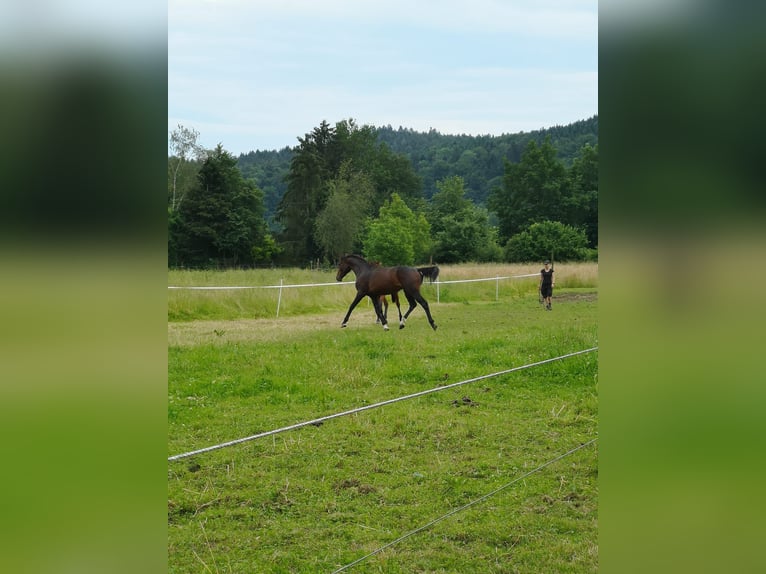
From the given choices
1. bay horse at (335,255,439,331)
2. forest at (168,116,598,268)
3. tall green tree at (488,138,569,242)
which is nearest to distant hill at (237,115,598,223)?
forest at (168,116,598,268)

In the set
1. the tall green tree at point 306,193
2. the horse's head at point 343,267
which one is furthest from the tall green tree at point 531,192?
the horse's head at point 343,267

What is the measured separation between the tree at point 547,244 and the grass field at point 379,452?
9426mm

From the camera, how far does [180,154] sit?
18.5 meters

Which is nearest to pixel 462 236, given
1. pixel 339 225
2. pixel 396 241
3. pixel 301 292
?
pixel 396 241

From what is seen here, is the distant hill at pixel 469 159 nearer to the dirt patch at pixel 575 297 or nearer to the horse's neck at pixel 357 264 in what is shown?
the dirt patch at pixel 575 297

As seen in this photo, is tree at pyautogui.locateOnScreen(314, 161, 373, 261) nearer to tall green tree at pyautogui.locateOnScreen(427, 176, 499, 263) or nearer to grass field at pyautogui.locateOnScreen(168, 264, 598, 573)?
tall green tree at pyautogui.locateOnScreen(427, 176, 499, 263)
